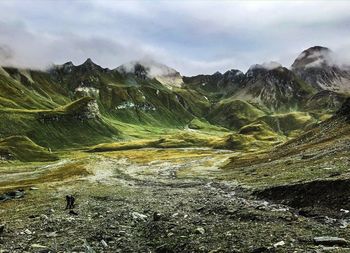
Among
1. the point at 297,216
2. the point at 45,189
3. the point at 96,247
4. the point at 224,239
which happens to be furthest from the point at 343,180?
the point at 45,189

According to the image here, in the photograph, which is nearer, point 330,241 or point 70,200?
point 330,241

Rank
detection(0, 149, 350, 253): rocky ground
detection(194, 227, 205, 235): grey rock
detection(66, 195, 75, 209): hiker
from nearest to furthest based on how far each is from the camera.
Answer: detection(0, 149, 350, 253): rocky ground < detection(194, 227, 205, 235): grey rock < detection(66, 195, 75, 209): hiker

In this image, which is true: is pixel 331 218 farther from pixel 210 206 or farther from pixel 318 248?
pixel 210 206

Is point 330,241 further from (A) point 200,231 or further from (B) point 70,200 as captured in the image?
(B) point 70,200

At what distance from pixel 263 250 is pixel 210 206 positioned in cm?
1915

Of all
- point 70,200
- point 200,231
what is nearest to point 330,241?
point 200,231

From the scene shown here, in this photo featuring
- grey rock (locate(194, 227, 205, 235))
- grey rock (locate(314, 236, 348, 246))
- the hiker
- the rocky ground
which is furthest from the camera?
the hiker

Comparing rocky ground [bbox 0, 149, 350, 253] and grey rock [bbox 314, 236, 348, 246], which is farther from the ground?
grey rock [bbox 314, 236, 348, 246]

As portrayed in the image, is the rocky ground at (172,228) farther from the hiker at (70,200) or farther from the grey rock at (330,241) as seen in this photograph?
the hiker at (70,200)

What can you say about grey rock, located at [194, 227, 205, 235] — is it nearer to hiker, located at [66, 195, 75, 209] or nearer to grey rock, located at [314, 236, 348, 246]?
grey rock, located at [314, 236, 348, 246]

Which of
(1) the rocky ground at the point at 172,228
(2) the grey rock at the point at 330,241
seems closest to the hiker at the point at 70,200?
(1) the rocky ground at the point at 172,228

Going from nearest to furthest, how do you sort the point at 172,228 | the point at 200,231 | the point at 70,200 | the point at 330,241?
the point at 330,241 < the point at 200,231 < the point at 172,228 < the point at 70,200

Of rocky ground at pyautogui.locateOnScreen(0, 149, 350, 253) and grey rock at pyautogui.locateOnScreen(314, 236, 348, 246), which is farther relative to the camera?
rocky ground at pyautogui.locateOnScreen(0, 149, 350, 253)

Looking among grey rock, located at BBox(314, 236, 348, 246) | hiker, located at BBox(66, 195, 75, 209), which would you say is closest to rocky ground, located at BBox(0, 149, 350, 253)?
grey rock, located at BBox(314, 236, 348, 246)
